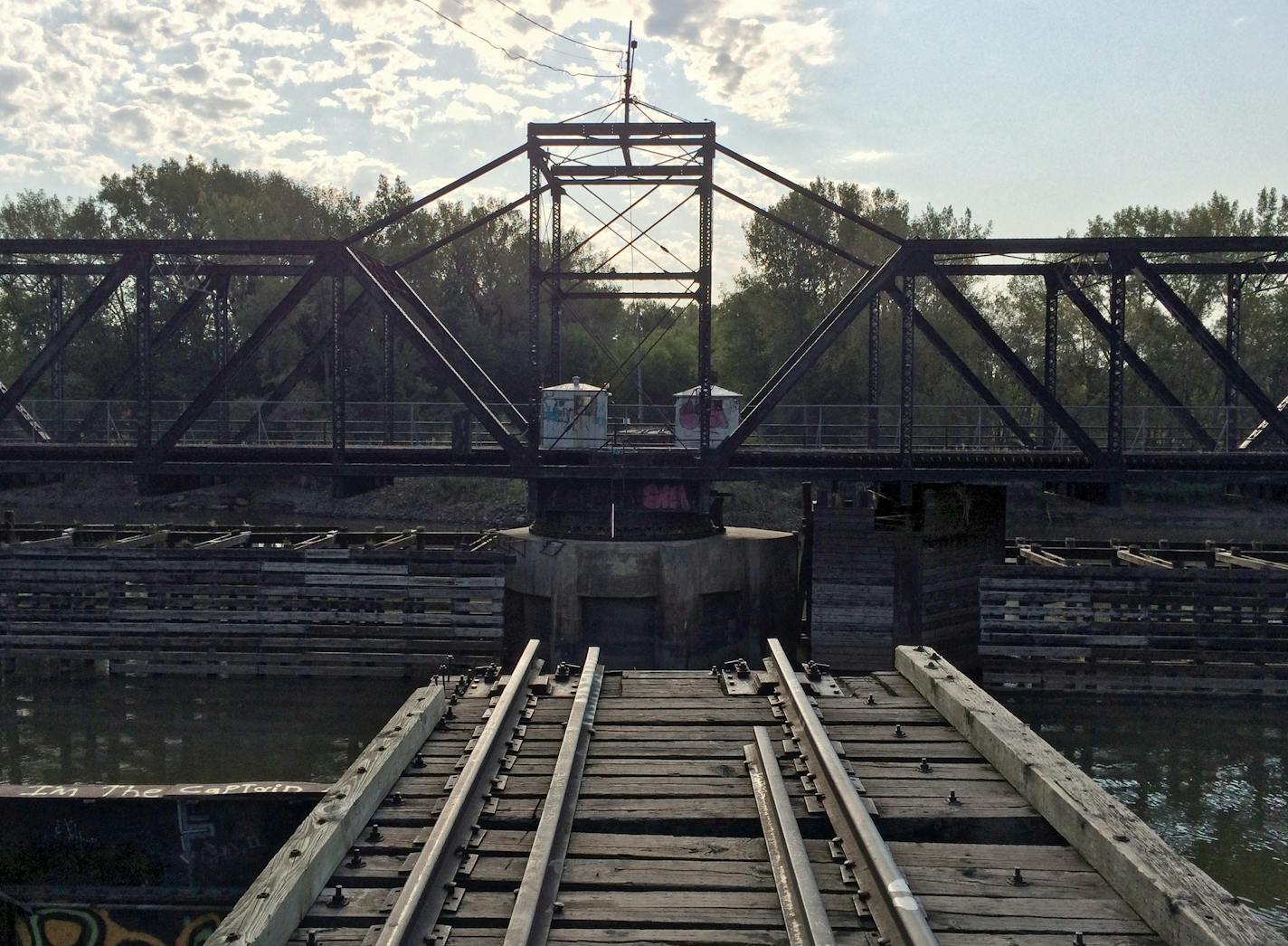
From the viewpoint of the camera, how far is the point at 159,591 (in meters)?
22.0

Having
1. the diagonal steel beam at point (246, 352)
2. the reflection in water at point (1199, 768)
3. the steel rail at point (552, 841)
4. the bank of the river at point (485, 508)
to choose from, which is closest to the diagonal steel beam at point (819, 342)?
the reflection in water at point (1199, 768)

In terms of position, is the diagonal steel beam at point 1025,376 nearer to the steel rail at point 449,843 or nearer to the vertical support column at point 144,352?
the steel rail at point 449,843

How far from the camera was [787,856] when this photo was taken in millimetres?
6492

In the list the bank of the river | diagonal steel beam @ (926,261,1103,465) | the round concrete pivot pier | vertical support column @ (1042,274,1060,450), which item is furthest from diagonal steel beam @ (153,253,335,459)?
the bank of the river

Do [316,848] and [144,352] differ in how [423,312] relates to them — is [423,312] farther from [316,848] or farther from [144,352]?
[316,848]

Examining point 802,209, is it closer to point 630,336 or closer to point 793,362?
point 630,336

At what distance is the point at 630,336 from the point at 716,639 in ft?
212

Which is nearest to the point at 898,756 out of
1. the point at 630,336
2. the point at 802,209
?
the point at 802,209

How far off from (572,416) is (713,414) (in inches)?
193

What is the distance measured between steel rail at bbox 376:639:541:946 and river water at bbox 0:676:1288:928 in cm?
864

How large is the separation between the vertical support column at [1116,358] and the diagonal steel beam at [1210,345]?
1.43ft

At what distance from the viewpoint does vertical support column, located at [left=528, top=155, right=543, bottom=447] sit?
2188cm

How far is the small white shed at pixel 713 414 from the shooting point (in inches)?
1121

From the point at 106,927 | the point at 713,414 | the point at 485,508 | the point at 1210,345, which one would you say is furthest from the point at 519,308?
the point at 106,927
